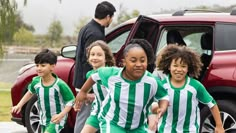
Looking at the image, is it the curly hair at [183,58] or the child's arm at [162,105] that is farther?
the curly hair at [183,58]

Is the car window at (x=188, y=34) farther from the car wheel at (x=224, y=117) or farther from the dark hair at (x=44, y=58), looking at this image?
the dark hair at (x=44, y=58)

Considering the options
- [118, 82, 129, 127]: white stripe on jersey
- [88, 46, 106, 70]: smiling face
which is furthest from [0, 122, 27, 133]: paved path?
[118, 82, 129, 127]: white stripe on jersey

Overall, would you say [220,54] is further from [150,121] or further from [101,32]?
[150,121]

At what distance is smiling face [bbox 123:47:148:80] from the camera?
13.6 feet

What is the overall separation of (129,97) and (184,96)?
0.77 meters

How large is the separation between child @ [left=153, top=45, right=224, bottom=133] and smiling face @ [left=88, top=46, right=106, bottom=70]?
2.12ft

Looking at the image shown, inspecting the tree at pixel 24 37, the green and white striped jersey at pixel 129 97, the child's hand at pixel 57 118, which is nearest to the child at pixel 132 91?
the green and white striped jersey at pixel 129 97

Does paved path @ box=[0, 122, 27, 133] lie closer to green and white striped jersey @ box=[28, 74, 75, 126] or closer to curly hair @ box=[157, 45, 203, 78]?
green and white striped jersey @ box=[28, 74, 75, 126]

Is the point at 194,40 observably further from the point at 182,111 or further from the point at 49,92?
the point at 182,111

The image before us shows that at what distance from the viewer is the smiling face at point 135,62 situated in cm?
416

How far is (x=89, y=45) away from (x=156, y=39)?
3.62 ft

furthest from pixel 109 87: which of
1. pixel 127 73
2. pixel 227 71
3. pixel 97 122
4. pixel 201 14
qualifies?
pixel 201 14

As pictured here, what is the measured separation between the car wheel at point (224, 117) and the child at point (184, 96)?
120 centimetres

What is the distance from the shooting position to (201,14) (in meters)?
6.73
